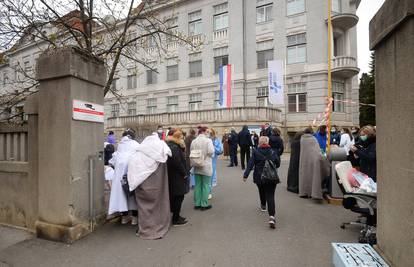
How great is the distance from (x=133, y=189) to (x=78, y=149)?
1257mm

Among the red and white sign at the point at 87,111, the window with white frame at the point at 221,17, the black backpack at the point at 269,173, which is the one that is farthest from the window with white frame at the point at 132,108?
the black backpack at the point at 269,173

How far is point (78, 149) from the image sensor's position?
5004 mm

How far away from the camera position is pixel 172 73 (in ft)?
100

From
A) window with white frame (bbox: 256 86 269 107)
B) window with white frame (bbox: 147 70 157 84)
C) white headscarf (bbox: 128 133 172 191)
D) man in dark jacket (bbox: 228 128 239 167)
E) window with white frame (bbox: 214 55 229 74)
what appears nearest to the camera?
white headscarf (bbox: 128 133 172 191)

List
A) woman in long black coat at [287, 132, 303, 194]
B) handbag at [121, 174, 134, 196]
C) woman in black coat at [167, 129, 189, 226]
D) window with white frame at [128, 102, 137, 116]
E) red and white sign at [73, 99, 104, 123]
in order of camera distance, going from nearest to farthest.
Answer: red and white sign at [73, 99, 104, 123], handbag at [121, 174, 134, 196], woman in black coat at [167, 129, 189, 226], woman in long black coat at [287, 132, 303, 194], window with white frame at [128, 102, 137, 116]

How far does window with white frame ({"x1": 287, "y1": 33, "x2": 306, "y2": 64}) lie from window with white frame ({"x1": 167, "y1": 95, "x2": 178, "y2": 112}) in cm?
1258

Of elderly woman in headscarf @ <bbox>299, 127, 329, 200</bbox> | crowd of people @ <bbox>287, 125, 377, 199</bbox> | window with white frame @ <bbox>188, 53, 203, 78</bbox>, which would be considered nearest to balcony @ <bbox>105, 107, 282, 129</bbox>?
window with white frame @ <bbox>188, 53, 203, 78</bbox>

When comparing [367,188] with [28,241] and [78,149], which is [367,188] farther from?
[28,241]

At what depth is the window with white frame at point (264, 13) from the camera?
25641mm

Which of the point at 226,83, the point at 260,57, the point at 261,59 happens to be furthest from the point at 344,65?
the point at 226,83

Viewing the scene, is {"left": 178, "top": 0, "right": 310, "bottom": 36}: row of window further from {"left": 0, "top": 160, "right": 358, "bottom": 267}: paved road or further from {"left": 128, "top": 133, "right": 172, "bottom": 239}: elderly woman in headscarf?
{"left": 0, "top": 160, "right": 358, "bottom": 267}: paved road

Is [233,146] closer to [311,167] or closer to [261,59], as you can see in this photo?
[311,167]

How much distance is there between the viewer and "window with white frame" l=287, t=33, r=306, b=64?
24.0 meters

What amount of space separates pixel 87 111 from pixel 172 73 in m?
26.1
